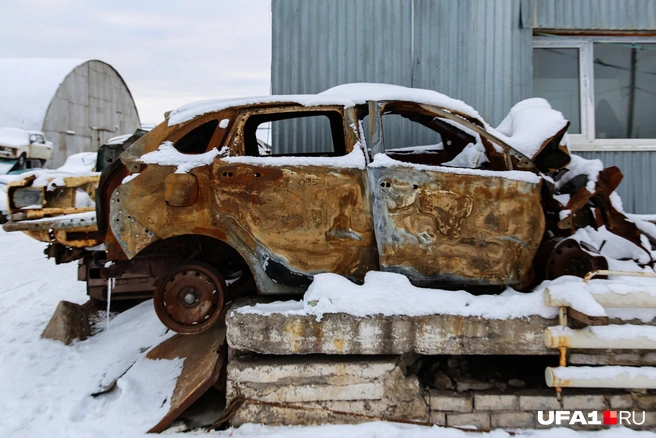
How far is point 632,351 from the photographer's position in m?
3.51

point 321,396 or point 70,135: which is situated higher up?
point 70,135

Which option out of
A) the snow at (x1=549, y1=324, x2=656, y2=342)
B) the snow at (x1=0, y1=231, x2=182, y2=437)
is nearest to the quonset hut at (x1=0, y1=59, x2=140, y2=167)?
the snow at (x1=0, y1=231, x2=182, y2=437)

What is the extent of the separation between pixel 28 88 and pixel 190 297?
2068 cm

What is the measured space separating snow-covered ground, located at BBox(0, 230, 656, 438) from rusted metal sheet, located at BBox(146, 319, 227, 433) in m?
0.10

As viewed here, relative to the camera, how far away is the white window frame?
617 centimetres

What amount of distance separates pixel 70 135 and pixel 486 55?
19.7 metres

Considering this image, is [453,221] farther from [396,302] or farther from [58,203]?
[58,203]

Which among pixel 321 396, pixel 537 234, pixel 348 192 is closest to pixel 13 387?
pixel 321 396

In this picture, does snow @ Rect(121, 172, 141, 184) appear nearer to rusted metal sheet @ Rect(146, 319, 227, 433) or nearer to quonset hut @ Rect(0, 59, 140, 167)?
rusted metal sheet @ Rect(146, 319, 227, 433)

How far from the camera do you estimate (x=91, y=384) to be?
4.11m

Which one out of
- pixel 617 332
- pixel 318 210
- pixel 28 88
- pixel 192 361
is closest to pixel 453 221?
pixel 318 210

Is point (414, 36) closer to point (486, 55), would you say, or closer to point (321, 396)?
point (486, 55)

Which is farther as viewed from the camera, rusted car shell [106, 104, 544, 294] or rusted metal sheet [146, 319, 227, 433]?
rusted car shell [106, 104, 544, 294]

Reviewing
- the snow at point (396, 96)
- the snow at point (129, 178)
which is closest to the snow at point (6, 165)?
the snow at point (129, 178)
